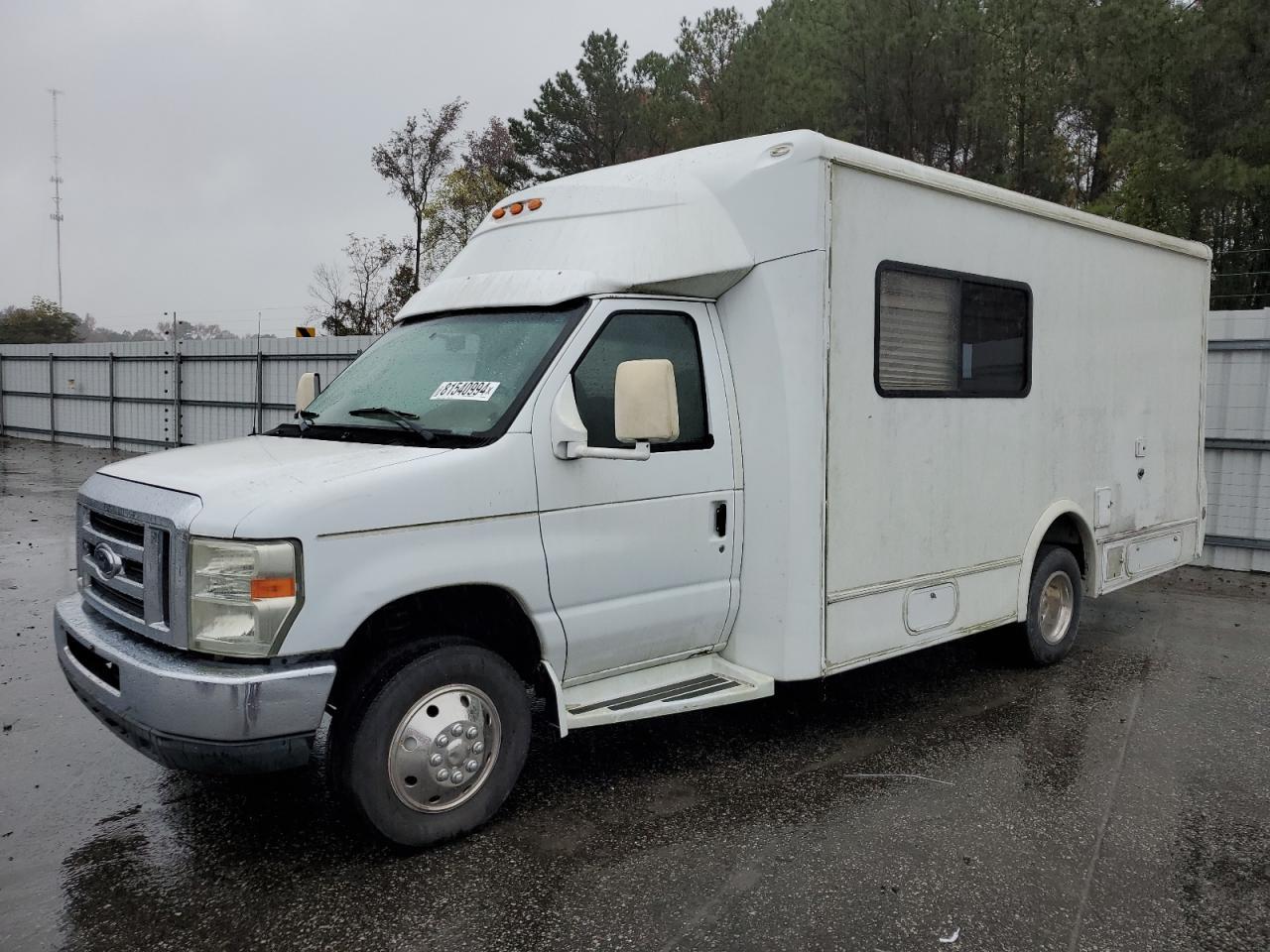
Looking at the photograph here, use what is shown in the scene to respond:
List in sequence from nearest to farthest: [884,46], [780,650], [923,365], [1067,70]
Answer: [780,650]
[923,365]
[1067,70]
[884,46]

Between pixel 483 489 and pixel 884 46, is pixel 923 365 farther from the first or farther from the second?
pixel 884 46

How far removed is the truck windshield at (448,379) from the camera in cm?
409

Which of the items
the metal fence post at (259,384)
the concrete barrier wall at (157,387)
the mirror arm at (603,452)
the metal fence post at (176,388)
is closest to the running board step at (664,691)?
the mirror arm at (603,452)

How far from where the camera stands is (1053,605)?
6.62 metres

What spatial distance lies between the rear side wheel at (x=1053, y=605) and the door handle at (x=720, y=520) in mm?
2631

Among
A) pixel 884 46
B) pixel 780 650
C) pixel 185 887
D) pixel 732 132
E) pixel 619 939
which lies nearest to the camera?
pixel 619 939

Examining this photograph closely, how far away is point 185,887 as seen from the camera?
3.65 metres

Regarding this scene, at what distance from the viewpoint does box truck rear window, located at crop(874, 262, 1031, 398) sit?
5.09m

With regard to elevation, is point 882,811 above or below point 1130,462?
below

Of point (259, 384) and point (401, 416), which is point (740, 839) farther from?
point (259, 384)

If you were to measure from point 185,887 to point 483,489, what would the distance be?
6.08ft

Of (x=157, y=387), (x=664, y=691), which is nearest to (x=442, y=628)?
(x=664, y=691)

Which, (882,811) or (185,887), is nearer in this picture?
(185,887)

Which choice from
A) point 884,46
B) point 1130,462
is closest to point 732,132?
point 884,46
